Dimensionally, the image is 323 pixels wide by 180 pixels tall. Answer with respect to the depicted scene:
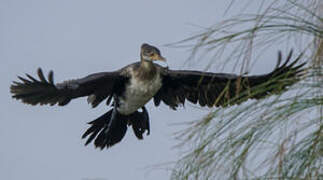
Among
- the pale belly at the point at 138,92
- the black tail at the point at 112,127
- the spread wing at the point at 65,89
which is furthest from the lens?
the black tail at the point at 112,127

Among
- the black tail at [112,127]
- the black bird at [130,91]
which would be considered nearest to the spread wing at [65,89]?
the black bird at [130,91]

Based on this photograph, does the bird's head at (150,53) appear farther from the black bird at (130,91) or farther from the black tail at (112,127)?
the black tail at (112,127)

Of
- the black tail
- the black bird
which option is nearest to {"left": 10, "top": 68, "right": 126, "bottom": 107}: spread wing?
the black bird

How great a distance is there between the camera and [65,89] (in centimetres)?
543

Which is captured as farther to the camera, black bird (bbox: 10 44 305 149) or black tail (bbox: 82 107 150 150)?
black tail (bbox: 82 107 150 150)

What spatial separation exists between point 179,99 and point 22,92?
165 centimetres

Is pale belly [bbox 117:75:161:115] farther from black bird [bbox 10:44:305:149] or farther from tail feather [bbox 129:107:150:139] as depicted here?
tail feather [bbox 129:107:150:139]

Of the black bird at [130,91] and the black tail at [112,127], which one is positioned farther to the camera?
the black tail at [112,127]

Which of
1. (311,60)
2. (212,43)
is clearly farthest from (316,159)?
(212,43)

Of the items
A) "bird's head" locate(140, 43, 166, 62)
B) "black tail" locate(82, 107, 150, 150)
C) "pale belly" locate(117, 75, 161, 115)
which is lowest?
"black tail" locate(82, 107, 150, 150)

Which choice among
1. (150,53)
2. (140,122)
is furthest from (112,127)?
(150,53)

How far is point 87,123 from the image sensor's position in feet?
20.5

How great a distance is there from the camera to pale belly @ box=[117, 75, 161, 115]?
589cm

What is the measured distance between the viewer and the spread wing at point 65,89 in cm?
519
